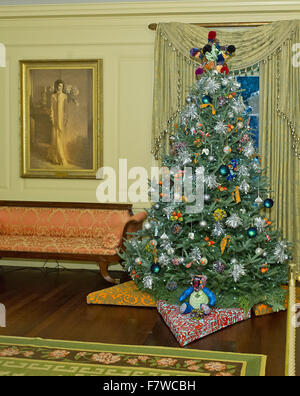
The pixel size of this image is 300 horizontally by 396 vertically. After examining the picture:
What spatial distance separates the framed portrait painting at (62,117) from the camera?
257 inches

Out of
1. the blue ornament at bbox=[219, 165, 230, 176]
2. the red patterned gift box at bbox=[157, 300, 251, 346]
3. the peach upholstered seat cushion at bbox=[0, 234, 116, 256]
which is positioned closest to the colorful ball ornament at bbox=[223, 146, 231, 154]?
the blue ornament at bbox=[219, 165, 230, 176]

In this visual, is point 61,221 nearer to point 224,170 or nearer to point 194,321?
point 224,170

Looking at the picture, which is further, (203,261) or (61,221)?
(61,221)

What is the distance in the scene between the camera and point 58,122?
660 centimetres

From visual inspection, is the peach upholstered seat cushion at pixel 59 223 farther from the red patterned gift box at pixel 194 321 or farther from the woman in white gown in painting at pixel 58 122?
the red patterned gift box at pixel 194 321

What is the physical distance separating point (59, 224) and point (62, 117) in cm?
146

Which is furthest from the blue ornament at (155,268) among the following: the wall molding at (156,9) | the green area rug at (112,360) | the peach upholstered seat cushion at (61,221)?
the wall molding at (156,9)

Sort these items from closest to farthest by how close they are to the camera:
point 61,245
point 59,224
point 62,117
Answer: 1. point 61,245
2. point 59,224
3. point 62,117

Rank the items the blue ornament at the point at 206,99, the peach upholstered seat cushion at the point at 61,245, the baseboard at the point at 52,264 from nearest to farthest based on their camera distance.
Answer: the blue ornament at the point at 206,99 < the peach upholstered seat cushion at the point at 61,245 < the baseboard at the point at 52,264

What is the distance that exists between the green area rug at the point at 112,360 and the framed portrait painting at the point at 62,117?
322 cm

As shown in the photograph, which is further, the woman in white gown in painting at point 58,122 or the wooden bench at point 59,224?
the woman in white gown in painting at point 58,122

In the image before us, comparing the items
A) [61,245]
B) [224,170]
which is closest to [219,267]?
[224,170]
